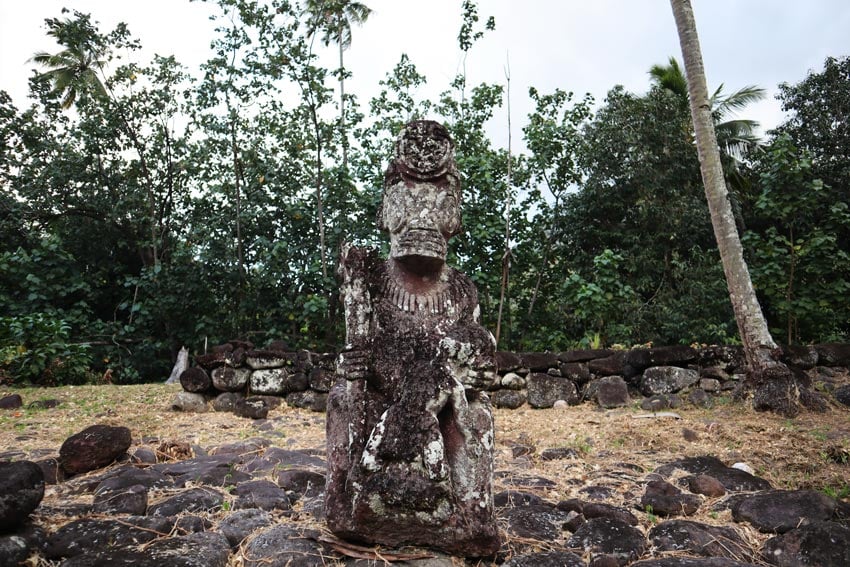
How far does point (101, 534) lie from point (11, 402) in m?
4.84

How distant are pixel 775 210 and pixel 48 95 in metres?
13.2

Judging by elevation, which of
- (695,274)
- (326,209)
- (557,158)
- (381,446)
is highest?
(557,158)

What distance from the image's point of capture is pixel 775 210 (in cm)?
818

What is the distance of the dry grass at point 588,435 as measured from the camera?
4.74 m

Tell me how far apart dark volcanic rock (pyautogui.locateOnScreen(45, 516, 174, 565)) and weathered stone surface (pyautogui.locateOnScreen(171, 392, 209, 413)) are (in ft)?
13.1

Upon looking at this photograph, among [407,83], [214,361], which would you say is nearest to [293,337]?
[214,361]

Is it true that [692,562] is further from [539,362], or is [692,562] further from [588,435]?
[539,362]

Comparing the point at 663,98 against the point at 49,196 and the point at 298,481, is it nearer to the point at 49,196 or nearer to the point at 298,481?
the point at 298,481

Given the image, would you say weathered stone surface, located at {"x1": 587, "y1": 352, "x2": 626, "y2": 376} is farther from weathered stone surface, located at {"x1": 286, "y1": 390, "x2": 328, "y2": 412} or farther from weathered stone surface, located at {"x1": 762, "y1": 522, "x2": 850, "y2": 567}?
weathered stone surface, located at {"x1": 762, "y1": 522, "x2": 850, "y2": 567}

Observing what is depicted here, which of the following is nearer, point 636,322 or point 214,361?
point 214,361

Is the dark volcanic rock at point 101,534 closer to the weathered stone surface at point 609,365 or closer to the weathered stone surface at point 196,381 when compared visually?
the weathered stone surface at point 196,381

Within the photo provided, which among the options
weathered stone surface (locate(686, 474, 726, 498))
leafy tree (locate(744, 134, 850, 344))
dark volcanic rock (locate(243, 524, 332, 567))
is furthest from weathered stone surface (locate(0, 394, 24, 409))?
leafy tree (locate(744, 134, 850, 344))

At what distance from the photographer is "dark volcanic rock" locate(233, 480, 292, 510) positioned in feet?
13.5

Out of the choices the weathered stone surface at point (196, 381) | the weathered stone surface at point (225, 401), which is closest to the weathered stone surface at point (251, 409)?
the weathered stone surface at point (225, 401)
